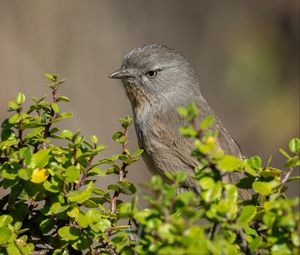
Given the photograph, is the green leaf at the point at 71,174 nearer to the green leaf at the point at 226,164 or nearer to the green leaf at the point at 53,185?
the green leaf at the point at 53,185

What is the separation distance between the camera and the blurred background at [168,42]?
317 inches

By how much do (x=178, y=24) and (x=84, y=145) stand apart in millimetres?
7371

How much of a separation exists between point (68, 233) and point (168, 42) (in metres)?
7.58

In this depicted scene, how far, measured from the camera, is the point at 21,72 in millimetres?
7793

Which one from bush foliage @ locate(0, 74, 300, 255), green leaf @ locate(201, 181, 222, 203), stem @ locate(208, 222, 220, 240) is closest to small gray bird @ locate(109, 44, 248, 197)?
bush foliage @ locate(0, 74, 300, 255)

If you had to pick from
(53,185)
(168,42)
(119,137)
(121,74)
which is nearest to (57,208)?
(53,185)

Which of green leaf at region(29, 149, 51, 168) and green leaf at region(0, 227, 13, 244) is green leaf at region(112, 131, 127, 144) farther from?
green leaf at region(0, 227, 13, 244)

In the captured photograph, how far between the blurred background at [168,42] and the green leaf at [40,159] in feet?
17.2

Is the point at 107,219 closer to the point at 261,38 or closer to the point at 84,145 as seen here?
the point at 84,145

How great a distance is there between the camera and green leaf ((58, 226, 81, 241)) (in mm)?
2594

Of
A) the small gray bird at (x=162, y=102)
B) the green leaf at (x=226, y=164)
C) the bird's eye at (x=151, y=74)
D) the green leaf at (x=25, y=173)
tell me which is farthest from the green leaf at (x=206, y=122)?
the bird's eye at (x=151, y=74)

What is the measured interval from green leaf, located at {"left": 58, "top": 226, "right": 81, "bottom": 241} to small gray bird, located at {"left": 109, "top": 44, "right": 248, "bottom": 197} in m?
2.45

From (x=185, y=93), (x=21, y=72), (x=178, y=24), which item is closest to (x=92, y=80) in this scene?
(x=21, y=72)

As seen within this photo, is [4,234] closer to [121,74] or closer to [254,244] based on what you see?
[254,244]
